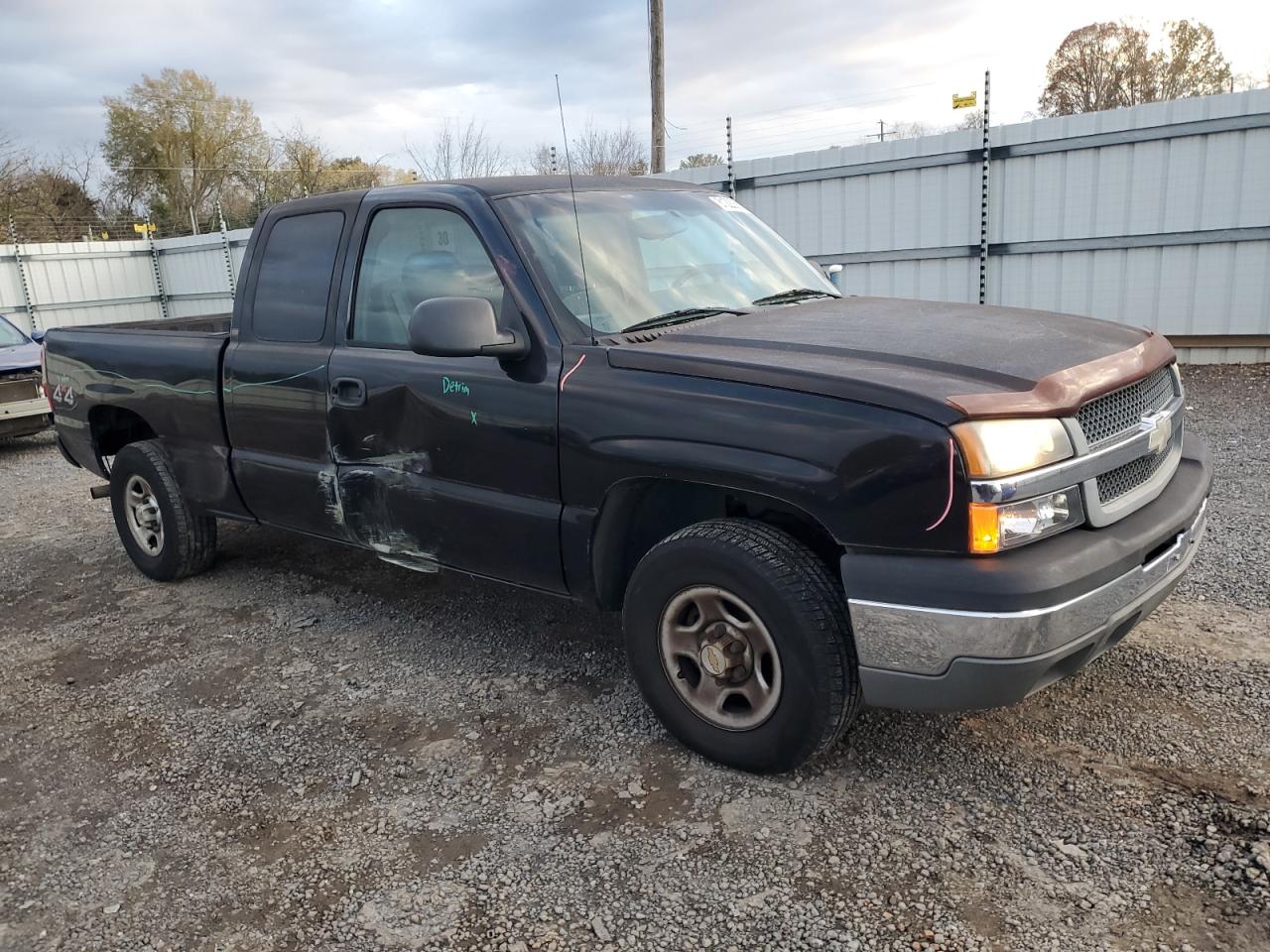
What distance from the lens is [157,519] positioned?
527 centimetres

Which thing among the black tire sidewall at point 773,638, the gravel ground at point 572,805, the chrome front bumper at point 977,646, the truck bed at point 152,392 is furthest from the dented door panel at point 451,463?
the chrome front bumper at point 977,646

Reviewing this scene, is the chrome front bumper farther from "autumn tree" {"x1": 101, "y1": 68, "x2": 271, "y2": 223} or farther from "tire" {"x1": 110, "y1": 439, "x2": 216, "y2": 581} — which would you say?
"autumn tree" {"x1": 101, "y1": 68, "x2": 271, "y2": 223}

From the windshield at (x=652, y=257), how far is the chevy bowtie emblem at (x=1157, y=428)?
1.40 metres

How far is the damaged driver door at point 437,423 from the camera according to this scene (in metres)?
3.36

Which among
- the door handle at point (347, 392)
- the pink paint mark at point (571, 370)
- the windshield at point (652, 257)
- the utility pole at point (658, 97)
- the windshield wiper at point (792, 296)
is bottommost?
the door handle at point (347, 392)

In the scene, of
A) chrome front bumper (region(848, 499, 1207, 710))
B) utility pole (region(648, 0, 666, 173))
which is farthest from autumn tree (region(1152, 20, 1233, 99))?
chrome front bumper (region(848, 499, 1207, 710))

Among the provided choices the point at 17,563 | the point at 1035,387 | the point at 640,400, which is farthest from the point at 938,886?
the point at 17,563

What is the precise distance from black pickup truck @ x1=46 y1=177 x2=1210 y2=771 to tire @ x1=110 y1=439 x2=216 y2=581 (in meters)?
0.60

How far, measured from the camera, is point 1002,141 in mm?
10289

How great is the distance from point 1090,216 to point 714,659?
8957 millimetres

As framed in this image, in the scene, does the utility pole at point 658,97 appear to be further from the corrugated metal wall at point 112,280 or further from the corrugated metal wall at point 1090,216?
the corrugated metal wall at point 112,280

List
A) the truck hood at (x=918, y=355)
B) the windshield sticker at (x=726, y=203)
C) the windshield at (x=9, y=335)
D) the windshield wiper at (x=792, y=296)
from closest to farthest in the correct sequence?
1. the truck hood at (x=918, y=355)
2. the windshield wiper at (x=792, y=296)
3. the windshield sticker at (x=726, y=203)
4. the windshield at (x=9, y=335)

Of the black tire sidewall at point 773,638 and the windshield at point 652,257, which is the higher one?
the windshield at point 652,257

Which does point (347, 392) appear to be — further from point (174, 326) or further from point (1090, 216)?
point (1090, 216)
